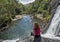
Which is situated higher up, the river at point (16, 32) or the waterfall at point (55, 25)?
the waterfall at point (55, 25)

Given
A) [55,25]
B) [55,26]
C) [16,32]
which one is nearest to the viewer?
[55,26]

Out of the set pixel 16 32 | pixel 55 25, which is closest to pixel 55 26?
pixel 55 25

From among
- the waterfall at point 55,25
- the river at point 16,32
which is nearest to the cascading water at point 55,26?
the waterfall at point 55,25

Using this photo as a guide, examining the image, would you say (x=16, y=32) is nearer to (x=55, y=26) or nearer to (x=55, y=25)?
(x=55, y=25)

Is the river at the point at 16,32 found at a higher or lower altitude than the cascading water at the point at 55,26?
lower

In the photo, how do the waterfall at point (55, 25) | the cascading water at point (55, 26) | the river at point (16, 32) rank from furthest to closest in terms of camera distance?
1. the river at point (16, 32)
2. the waterfall at point (55, 25)
3. the cascading water at point (55, 26)

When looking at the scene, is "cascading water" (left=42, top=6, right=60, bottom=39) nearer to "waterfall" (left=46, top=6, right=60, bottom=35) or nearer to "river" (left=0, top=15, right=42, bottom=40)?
"waterfall" (left=46, top=6, right=60, bottom=35)

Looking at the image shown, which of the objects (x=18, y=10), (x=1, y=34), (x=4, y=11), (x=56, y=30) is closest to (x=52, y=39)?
(x=56, y=30)

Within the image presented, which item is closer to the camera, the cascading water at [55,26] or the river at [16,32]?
the cascading water at [55,26]

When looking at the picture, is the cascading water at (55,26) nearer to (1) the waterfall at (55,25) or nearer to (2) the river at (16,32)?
(1) the waterfall at (55,25)

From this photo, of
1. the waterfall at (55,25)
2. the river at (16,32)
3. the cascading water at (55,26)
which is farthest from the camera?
the river at (16,32)

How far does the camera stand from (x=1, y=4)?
49406mm

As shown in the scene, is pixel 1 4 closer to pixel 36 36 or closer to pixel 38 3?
pixel 38 3

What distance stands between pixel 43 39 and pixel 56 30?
15.6ft
